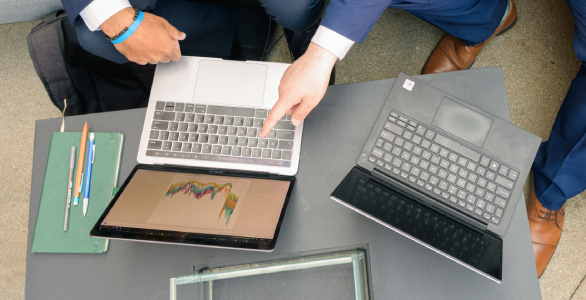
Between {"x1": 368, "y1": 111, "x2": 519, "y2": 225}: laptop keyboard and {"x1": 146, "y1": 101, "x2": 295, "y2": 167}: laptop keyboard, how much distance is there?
8.0 inches

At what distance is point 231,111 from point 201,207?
24cm

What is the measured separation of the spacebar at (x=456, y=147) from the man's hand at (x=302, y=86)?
0.84 ft

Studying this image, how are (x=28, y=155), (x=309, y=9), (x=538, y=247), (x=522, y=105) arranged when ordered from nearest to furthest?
(x=309, y=9)
(x=538, y=247)
(x=522, y=105)
(x=28, y=155)

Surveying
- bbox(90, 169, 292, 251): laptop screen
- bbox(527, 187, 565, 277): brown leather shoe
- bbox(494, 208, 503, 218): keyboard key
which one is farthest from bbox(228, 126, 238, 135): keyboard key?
bbox(527, 187, 565, 277): brown leather shoe

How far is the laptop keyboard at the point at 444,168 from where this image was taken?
0.64 meters

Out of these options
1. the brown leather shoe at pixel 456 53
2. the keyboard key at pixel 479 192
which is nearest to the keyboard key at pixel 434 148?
the keyboard key at pixel 479 192

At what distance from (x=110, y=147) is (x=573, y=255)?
1.63 m

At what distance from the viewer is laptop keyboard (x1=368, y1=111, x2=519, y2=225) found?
0.64 m

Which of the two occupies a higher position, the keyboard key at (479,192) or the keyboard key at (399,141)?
the keyboard key at (399,141)

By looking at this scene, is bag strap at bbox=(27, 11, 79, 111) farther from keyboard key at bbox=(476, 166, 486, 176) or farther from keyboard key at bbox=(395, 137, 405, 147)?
keyboard key at bbox=(476, 166, 486, 176)

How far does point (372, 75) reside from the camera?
1476mm

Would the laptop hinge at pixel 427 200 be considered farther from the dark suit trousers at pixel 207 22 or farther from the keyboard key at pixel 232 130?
the dark suit trousers at pixel 207 22

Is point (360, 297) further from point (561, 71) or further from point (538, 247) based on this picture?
point (561, 71)

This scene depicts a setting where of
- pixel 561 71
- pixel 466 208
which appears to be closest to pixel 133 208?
pixel 466 208
